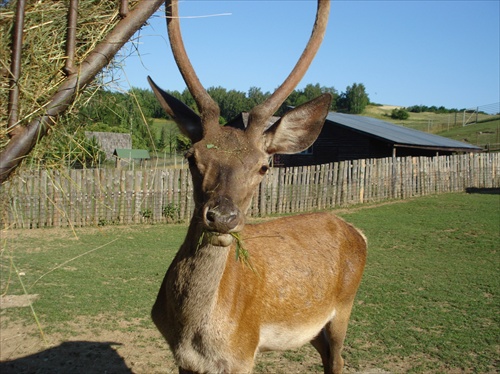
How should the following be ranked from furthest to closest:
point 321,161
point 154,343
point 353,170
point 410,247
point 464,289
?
point 321,161 → point 353,170 → point 410,247 → point 464,289 → point 154,343

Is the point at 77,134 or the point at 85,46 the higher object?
the point at 85,46

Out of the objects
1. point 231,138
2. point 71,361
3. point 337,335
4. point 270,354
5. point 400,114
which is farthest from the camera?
point 400,114

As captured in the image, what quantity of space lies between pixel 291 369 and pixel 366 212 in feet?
47.3

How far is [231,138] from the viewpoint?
12.3ft

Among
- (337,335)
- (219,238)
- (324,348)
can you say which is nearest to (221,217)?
(219,238)

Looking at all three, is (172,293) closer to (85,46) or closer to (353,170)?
(85,46)

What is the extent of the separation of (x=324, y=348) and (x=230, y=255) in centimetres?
225

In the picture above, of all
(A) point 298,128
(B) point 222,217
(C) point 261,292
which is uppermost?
(A) point 298,128

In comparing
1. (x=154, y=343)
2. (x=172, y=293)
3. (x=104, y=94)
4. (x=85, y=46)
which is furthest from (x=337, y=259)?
(x=85, y=46)

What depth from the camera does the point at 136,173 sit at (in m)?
16.3

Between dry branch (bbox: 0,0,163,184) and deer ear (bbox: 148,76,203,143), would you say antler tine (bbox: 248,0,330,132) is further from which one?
dry branch (bbox: 0,0,163,184)

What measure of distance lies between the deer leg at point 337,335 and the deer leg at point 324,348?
0.07 meters

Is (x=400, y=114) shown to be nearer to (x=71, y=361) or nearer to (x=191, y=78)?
(x=71, y=361)

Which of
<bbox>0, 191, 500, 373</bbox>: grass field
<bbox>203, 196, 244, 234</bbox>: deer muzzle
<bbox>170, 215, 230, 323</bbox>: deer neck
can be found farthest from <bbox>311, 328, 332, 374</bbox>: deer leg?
<bbox>203, 196, 244, 234</bbox>: deer muzzle
